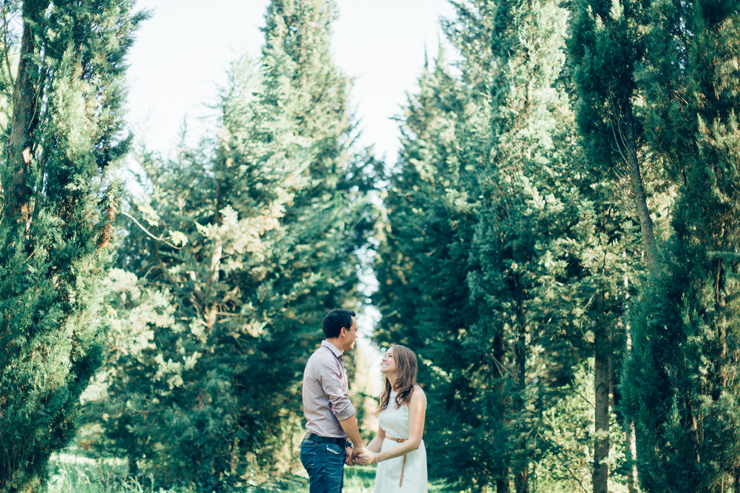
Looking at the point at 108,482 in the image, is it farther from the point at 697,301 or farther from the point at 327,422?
the point at 697,301

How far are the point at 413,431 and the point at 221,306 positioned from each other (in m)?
11.0

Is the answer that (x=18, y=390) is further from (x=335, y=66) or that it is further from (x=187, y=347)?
(x=335, y=66)

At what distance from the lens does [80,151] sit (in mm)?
6578

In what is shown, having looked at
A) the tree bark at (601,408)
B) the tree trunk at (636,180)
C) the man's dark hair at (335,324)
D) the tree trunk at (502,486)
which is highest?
the tree trunk at (636,180)

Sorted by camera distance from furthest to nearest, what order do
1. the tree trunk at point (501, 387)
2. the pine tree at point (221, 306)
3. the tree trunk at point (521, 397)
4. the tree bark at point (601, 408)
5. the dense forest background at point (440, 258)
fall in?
the pine tree at point (221, 306)
the tree trunk at point (501, 387)
the tree trunk at point (521, 397)
the tree bark at point (601, 408)
the dense forest background at point (440, 258)

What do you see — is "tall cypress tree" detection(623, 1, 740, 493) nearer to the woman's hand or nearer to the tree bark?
the woman's hand

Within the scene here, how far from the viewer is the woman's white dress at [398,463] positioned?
159 inches

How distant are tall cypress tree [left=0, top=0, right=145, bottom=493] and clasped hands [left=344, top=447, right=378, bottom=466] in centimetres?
390

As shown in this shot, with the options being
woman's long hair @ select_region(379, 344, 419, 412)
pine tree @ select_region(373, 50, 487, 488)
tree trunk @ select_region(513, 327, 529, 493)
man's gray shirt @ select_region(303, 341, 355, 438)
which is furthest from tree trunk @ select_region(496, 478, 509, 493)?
man's gray shirt @ select_region(303, 341, 355, 438)

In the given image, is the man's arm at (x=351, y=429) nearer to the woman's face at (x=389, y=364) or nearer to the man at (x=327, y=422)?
the man at (x=327, y=422)

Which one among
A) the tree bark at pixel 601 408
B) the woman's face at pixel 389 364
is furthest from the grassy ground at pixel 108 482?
the woman's face at pixel 389 364

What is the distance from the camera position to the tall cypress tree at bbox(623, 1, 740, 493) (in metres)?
5.34

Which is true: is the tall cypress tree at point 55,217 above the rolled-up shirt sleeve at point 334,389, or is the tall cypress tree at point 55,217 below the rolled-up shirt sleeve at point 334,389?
above

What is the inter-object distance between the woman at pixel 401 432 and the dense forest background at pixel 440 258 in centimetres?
309
